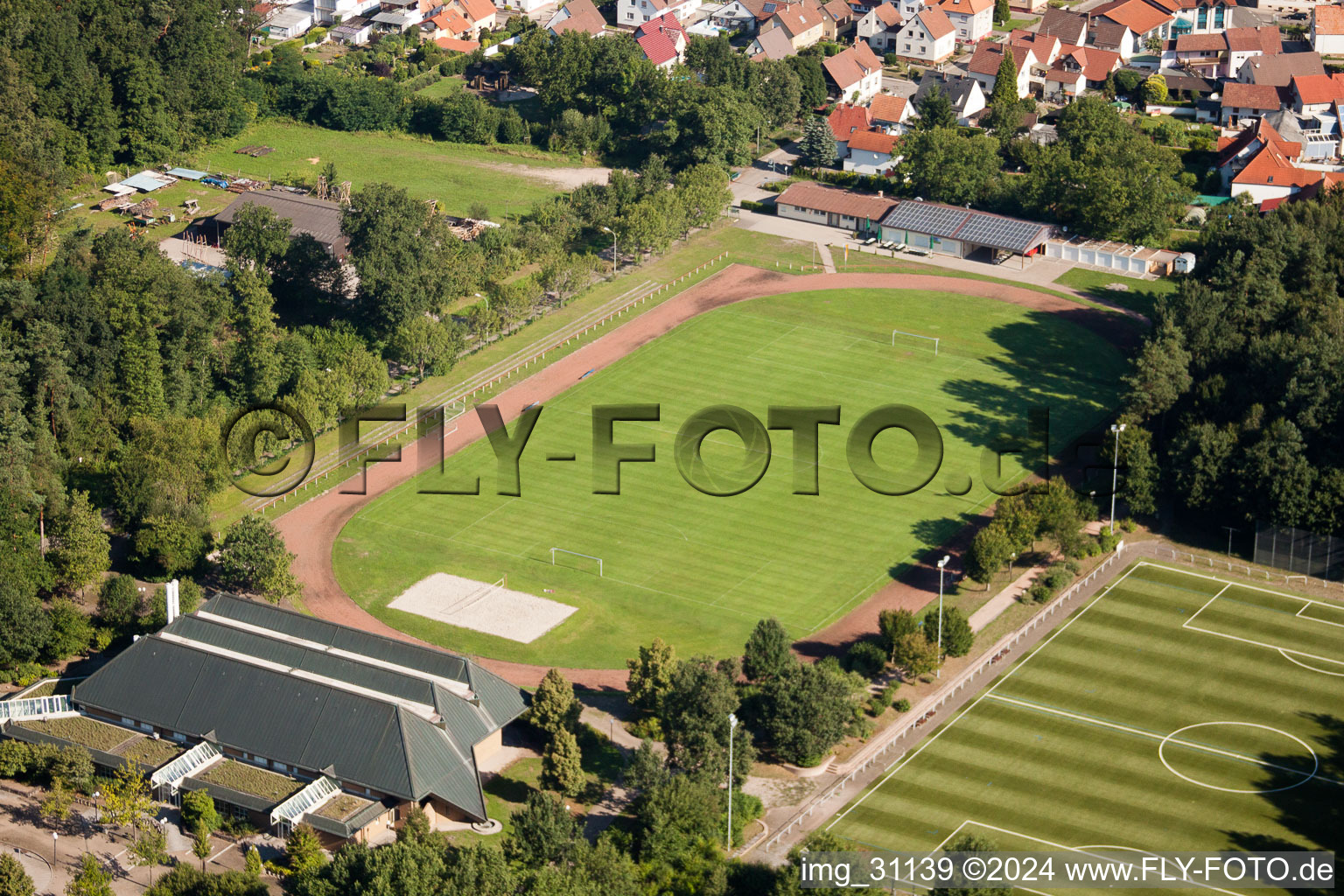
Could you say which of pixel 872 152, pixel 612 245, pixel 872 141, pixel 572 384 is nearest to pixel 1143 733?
pixel 572 384

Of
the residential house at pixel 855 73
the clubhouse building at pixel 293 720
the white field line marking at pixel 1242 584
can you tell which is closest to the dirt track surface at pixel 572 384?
the clubhouse building at pixel 293 720

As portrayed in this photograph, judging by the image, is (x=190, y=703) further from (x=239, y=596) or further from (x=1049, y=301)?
(x=1049, y=301)

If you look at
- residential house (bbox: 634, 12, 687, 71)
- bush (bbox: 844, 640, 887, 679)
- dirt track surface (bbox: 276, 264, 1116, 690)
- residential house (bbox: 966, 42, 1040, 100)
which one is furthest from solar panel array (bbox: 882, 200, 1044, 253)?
bush (bbox: 844, 640, 887, 679)

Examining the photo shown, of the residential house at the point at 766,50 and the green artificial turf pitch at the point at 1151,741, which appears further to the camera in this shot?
the residential house at the point at 766,50

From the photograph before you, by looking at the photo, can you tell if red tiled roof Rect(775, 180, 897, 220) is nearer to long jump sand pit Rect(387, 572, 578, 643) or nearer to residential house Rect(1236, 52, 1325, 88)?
residential house Rect(1236, 52, 1325, 88)

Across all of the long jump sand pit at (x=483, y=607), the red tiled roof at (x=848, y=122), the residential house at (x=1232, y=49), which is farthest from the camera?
the residential house at (x=1232, y=49)

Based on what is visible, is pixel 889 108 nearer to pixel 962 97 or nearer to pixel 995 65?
pixel 962 97

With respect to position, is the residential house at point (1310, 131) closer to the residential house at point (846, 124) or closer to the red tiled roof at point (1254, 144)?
the red tiled roof at point (1254, 144)
